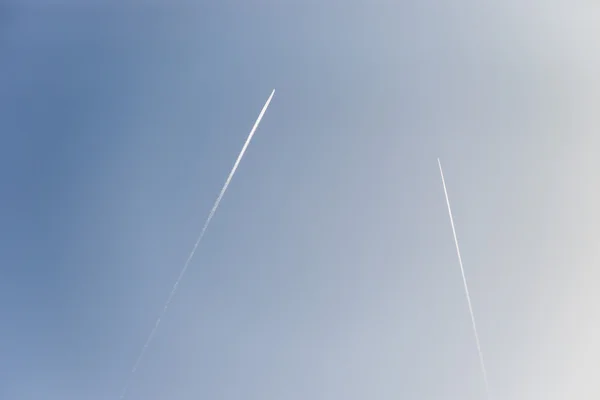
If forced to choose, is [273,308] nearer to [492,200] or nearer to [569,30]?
[492,200]

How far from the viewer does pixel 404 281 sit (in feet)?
15.4

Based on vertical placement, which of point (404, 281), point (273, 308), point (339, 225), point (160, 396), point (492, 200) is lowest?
point (160, 396)

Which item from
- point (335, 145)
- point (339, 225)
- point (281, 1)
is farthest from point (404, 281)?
point (281, 1)

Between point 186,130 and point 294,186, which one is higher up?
point 186,130

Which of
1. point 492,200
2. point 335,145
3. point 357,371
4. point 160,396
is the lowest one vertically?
point 160,396

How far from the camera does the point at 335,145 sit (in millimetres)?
4875

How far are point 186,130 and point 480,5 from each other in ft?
10.4

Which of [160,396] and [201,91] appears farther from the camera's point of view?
[201,91]

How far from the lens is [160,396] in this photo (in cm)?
463

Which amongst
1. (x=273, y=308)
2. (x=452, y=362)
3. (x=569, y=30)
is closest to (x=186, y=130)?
(x=273, y=308)

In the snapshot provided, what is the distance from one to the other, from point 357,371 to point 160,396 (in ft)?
6.16

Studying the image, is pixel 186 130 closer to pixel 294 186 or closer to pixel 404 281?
pixel 294 186

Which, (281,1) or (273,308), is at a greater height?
(281,1)

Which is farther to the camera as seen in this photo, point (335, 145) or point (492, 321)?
point (335, 145)
